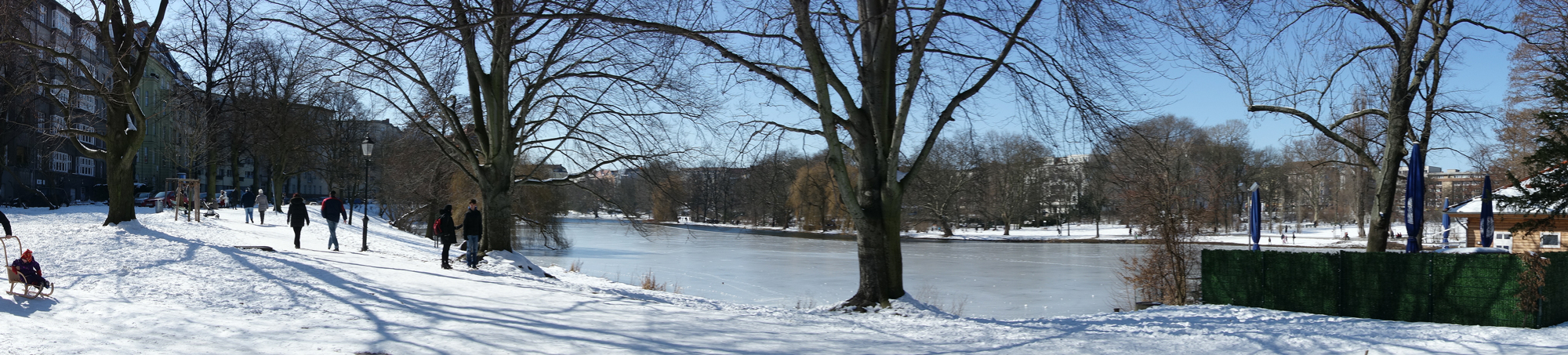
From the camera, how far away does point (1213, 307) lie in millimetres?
13734

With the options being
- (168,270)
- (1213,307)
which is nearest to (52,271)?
(168,270)

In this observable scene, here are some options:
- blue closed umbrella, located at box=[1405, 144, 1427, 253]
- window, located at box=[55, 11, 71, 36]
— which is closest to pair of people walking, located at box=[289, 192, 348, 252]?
blue closed umbrella, located at box=[1405, 144, 1427, 253]

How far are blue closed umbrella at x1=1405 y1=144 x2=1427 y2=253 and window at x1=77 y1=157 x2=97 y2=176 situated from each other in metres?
65.4

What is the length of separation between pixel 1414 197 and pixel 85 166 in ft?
222

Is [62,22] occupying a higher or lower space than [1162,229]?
higher

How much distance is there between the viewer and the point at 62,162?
167ft

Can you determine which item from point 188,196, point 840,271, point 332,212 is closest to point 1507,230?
point 840,271

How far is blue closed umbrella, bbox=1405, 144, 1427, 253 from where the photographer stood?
12.9m

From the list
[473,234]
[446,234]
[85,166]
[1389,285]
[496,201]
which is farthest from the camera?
[85,166]

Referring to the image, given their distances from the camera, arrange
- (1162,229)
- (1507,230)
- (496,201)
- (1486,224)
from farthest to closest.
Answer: (1507,230) < (1162,229) < (496,201) < (1486,224)

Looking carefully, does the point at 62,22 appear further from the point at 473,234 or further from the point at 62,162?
the point at 473,234

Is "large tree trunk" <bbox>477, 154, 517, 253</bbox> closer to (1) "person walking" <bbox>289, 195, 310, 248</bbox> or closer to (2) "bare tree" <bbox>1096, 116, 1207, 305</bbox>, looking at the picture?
(1) "person walking" <bbox>289, 195, 310, 248</bbox>

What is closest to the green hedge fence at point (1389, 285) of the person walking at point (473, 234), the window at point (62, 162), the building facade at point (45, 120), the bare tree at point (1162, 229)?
the bare tree at point (1162, 229)

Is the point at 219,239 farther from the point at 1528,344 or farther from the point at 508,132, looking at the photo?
the point at 1528,344
